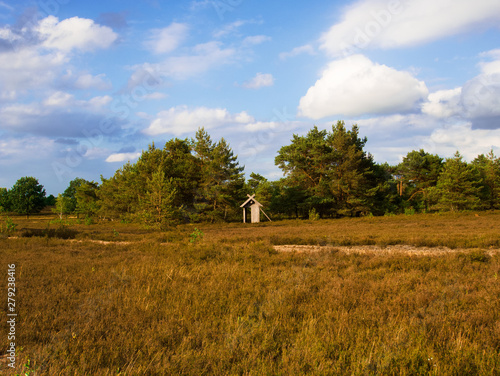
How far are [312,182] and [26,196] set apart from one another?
68673mm

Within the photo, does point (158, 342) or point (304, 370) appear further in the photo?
point (158, 342)

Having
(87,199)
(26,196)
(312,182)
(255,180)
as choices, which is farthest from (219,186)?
(26,196)

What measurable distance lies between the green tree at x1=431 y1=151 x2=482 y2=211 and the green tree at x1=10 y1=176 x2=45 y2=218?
83758 millimetres

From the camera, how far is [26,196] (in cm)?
7425

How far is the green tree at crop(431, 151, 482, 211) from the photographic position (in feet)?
147

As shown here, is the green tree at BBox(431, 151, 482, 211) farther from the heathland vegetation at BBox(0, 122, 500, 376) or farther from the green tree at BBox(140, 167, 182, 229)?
the green tree at BBox(140, 167, 182, 229)

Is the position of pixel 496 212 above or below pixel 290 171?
below

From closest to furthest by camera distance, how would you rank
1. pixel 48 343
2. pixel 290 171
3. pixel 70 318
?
1. pixel 48 343
2. pixel 70 318
3. pixel 290 171

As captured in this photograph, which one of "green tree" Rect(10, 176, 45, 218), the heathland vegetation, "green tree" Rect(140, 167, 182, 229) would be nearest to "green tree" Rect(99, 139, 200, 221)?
"green tree" Rect(140, 167, 182, 229)

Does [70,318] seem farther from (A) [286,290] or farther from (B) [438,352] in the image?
(B) [438,352]

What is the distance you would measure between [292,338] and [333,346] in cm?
57

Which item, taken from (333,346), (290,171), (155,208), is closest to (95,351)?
(333,346)

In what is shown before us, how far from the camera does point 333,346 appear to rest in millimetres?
4039

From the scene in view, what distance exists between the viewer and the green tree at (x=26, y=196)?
72.0 m
